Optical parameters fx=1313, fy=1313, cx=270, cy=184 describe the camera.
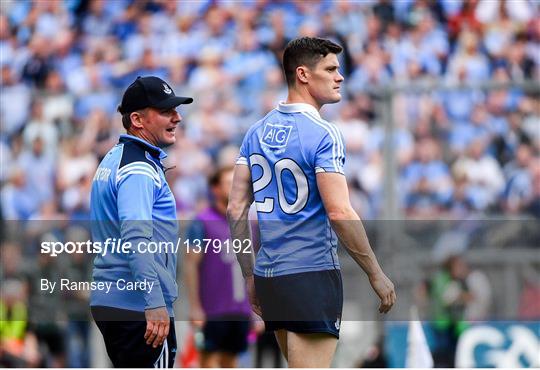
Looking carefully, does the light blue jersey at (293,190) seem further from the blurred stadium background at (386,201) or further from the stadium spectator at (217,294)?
the blurred stadium background at (386,201)

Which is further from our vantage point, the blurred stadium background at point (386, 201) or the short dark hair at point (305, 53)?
the blurred stadium background at point (386, 201)

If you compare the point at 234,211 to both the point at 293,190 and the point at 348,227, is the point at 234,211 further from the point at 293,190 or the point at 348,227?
the point at 348,227

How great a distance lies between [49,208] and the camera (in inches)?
431

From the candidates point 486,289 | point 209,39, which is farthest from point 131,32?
point 486,289

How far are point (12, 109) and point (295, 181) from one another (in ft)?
19.1

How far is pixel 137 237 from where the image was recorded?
5922mm

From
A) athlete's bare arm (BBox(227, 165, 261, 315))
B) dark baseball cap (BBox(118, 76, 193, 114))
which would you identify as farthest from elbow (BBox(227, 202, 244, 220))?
dark baseball cap (BBox(118, 76, 193, 114))

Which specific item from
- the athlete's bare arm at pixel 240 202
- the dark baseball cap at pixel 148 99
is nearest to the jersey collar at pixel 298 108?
the athlete's bare arm at pixel 240 202

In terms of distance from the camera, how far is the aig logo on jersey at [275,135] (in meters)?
6.29

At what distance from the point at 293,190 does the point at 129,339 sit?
3.44 feet

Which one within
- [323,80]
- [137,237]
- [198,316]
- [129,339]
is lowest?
[129,339]

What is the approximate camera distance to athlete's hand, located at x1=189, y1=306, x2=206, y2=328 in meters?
10.2

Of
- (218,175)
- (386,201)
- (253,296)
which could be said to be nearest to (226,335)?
(218,175)

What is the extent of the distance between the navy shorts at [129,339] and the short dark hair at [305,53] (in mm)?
1363
